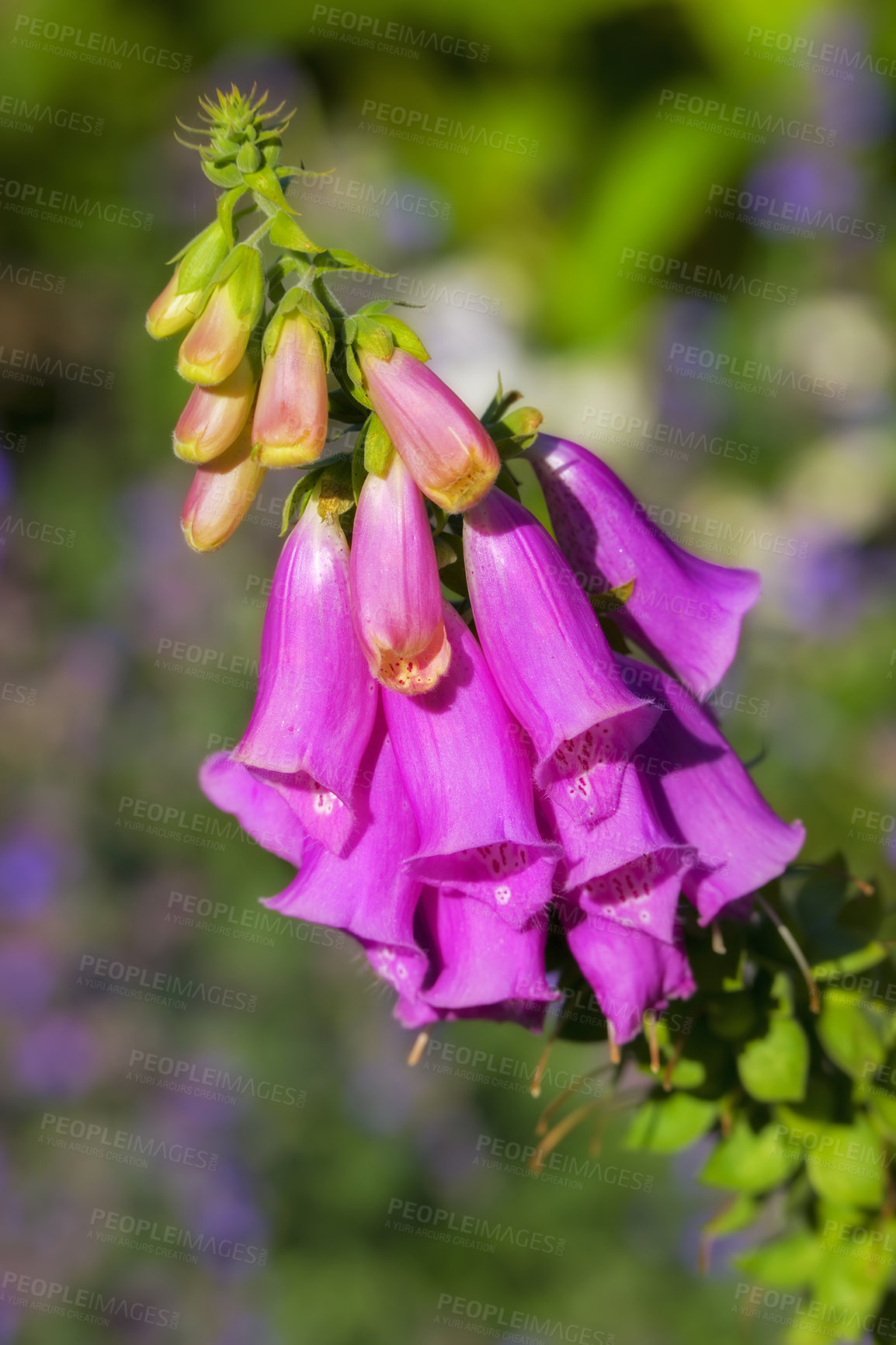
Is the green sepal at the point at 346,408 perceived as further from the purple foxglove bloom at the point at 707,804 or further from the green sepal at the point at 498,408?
the purple foxglove bloom at the point at 707,804

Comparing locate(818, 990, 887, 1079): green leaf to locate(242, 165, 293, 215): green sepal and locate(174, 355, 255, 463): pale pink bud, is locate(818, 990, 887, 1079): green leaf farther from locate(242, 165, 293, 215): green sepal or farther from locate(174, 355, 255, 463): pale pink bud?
locate(242, 165, 293, 215): green sepal

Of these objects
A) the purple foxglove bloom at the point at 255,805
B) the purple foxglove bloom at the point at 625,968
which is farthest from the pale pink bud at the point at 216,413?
the purple foxglove bloom at the point at 625,968

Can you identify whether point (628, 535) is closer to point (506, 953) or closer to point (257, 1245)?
point (506, 953)

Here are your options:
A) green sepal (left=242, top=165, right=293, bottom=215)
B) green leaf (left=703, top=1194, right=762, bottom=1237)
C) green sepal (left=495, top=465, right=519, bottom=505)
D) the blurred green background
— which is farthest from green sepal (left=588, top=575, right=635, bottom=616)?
the blurred green background

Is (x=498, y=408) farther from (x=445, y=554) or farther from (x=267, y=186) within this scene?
(x=267, y=186)

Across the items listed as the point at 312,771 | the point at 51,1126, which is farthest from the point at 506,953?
the point at 51,1126
